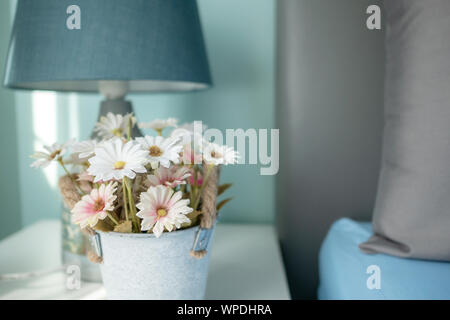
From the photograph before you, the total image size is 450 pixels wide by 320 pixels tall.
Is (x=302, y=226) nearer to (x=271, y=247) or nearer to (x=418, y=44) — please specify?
(x=271, y=247)

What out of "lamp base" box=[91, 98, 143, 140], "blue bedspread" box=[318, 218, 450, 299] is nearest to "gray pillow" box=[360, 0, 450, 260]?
"blue bedspread" box=[318, 218, 450, 299]

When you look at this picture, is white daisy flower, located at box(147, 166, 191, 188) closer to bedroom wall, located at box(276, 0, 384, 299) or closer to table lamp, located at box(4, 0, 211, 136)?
table lamp, located at box(4, 0, 211, 136)

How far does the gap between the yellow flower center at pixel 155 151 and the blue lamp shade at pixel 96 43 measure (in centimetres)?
18

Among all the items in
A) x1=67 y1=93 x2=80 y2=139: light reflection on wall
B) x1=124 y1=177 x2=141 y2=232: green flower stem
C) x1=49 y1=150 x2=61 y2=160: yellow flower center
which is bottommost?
x1=124 y1=177 x2=141 y2=232: green flower stem

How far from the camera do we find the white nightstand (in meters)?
0.61

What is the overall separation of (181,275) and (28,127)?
0.86 metres

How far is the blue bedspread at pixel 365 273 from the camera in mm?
487

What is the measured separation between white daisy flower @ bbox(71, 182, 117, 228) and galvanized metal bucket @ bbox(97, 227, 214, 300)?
6 centimetres

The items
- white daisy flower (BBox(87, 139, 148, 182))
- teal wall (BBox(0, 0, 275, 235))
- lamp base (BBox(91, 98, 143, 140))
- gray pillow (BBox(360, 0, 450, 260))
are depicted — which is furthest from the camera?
teal wall (BBox(0, 0, 275, 235))

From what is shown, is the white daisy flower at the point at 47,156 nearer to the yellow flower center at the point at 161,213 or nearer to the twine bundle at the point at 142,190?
the twine bundle at the point at 142,190

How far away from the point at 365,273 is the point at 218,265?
309mm

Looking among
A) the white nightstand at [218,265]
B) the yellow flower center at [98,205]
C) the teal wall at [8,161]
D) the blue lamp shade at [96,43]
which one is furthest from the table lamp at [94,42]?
the teal wall at [8,161]
